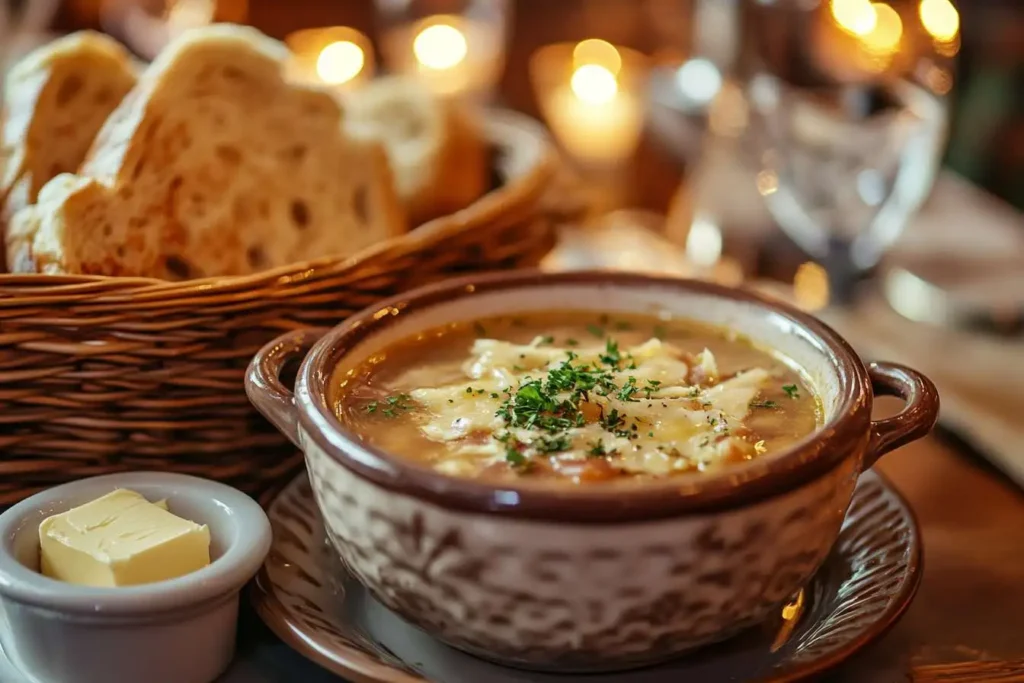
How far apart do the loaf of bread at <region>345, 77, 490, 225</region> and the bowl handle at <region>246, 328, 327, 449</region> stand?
0.81 metres

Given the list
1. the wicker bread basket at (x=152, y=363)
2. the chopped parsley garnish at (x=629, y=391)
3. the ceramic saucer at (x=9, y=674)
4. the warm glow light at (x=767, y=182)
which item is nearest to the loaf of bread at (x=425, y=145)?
the wicker bread basket at (x=152, y=363)

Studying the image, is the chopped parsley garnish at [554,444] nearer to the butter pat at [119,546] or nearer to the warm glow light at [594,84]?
the butter pat at [119,546]

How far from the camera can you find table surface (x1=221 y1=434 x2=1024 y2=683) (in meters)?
1.29

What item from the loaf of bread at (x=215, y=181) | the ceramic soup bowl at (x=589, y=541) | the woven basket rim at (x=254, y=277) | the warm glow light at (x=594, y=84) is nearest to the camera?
the ceramic soup bowl at (x=589, y=541)

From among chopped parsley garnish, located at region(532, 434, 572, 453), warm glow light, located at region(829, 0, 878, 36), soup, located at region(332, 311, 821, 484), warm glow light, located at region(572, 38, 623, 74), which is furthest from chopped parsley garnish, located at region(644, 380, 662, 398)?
warm glow light, located at region(572, 38, 623, 74)

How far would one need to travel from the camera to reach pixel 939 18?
93.8 inches

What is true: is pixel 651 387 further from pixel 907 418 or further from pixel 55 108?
pixel 55 108

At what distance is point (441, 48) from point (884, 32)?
1263 mm

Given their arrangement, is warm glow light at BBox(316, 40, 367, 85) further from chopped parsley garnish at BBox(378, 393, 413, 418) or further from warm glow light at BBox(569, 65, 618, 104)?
chopped parsley garnish at BBox(378, 393, 413, 418)

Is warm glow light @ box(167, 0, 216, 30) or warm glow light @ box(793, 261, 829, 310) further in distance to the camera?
warm glow light @ box(167, 0, 216, 30)

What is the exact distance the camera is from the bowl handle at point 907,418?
126cm

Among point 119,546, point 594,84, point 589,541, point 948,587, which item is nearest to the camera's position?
point 589,541

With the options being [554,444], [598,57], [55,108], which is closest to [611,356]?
[554,444]

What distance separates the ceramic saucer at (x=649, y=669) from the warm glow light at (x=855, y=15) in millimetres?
1265
